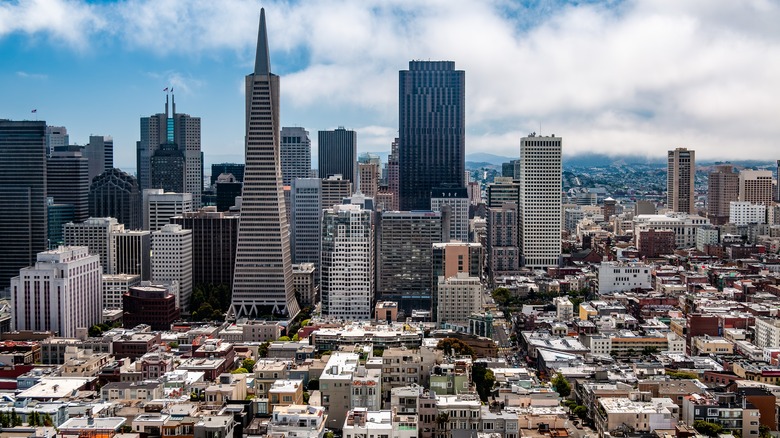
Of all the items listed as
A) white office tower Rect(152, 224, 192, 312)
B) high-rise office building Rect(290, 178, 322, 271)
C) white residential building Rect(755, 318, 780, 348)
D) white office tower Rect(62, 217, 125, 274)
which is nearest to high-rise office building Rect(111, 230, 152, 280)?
white office tower Rect(62, 217, 125, 274)

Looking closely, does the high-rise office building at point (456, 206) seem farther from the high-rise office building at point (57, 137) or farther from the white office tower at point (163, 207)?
the high-rise office building at point (57, 137)

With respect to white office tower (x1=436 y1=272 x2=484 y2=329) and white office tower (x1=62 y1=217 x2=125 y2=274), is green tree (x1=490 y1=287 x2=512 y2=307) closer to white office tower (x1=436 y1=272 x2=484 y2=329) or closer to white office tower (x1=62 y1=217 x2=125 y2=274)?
white office tower (x1=436 y1=272 x2=484 y2=329)

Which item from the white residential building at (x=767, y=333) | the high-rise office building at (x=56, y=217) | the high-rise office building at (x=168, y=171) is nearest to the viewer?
the white residential building at (x=767, y=333)

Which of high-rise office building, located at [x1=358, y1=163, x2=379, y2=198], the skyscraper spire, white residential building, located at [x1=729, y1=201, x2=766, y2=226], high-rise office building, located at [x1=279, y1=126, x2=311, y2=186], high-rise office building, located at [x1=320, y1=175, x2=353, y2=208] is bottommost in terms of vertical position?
white residential building, located at [x1=729, y1=201, x2=766, y2=226]

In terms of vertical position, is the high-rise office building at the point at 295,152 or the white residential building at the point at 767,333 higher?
the high-rise office building at the point at 295,152

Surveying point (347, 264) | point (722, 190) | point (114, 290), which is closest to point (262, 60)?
point (347, 264)

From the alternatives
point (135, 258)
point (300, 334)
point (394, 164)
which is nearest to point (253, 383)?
point (300, 334)

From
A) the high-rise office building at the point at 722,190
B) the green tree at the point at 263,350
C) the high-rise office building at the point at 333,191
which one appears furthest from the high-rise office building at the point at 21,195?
the high-rise office building at the point at 722,190
